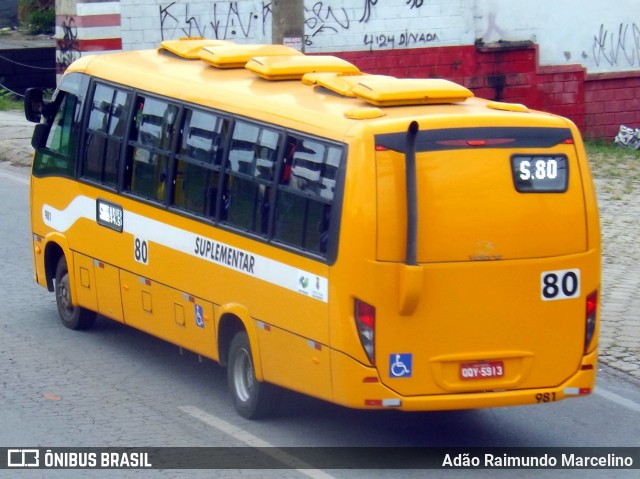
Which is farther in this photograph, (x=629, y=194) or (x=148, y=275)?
(x=629, y=194)

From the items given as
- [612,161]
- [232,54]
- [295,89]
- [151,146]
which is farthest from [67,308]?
[612,161]

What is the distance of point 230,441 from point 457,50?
14.7m

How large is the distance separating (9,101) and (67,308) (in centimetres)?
1650

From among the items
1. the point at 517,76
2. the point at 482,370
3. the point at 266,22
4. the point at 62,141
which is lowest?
→ the point at 482,370

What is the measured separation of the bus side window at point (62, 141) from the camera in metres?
11.2

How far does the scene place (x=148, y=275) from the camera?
10.1 meters

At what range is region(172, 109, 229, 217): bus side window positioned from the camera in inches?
366

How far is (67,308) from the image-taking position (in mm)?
11523

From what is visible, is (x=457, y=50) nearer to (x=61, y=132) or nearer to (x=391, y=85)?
(x=61, y=132)

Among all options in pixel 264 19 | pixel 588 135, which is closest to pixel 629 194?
pixel 588 135

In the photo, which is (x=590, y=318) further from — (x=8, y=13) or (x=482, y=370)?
(x=8, y=13)

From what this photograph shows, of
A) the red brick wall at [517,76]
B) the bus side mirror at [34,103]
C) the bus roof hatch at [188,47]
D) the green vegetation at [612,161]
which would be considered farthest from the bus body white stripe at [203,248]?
the red brick wall at [517,76]

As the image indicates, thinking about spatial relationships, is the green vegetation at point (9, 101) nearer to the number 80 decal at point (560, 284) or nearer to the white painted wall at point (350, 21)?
the white painted wall at point (350, 21)

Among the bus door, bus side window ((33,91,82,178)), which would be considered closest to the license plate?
the bus door
